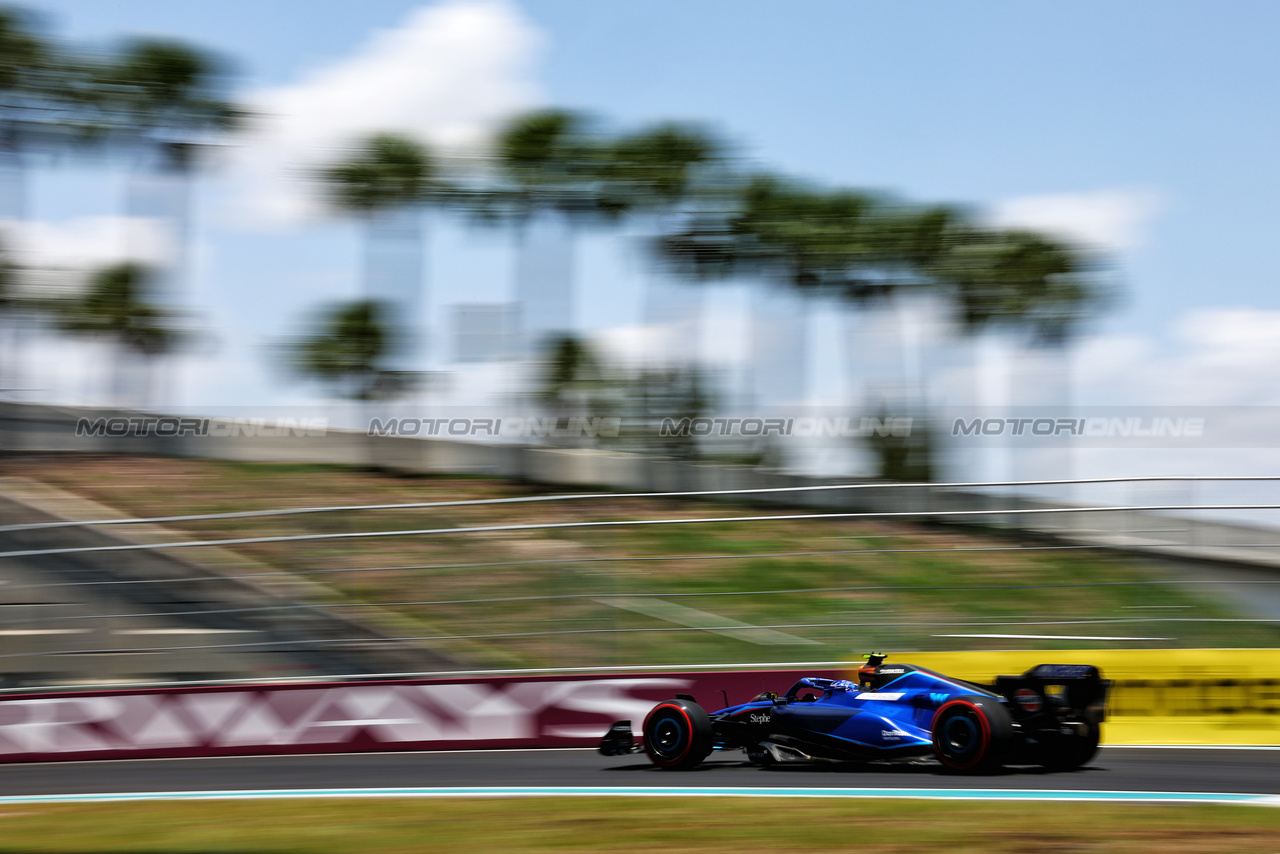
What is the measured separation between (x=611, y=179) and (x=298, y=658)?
12.7 metres

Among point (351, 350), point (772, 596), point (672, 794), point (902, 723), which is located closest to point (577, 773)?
point (672, 794)

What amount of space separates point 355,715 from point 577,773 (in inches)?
118

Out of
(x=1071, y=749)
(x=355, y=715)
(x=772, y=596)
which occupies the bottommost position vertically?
(x=355, y=715)

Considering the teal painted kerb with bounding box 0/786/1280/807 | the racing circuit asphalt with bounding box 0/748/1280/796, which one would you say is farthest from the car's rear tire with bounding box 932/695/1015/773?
the teal painted kerb with bounding box 0/786/1280/807

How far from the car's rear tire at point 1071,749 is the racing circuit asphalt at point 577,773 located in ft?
0.28

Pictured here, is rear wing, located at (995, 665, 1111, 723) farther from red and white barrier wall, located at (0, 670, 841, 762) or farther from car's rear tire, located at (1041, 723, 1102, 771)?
red and white barrier wall, located at (0, 670, 841, 762)

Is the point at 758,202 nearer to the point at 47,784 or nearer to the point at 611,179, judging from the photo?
the point at 611,179

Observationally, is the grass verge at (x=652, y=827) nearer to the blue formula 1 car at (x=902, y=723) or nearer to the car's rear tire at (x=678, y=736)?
the blue formula 1 car at (x=902, y=723)

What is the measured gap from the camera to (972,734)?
736 cm

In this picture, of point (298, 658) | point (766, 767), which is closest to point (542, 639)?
point (298, 658)

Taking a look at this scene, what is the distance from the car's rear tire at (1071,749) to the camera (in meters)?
7.55

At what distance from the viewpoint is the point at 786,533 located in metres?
12.5

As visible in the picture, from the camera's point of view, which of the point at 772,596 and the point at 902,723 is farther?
the point at 772,596

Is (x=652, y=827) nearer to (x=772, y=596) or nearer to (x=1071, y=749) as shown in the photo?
(x=1071, y=749)
